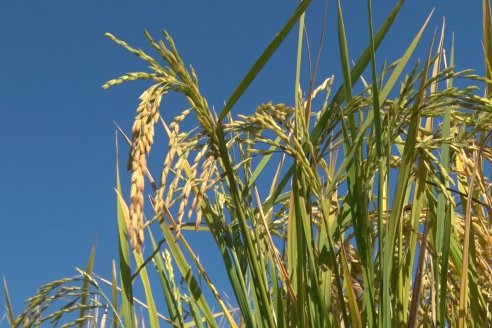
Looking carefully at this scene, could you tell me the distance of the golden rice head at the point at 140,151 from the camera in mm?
1000

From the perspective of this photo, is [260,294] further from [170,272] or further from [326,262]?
[170,272]

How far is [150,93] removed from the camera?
44.3 inches

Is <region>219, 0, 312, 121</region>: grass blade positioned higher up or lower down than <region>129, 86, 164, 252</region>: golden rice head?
higher up

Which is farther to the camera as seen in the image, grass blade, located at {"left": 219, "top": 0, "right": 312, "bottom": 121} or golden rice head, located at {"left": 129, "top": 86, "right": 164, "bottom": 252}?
grass blade, located at {"left": 219, "top": 0, "right": 312, "bottom": 121}

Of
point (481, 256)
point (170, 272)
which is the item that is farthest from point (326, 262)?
point (481, 256)

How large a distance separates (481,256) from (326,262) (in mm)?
561

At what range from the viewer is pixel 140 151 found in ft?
3.47

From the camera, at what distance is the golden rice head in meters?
1.00

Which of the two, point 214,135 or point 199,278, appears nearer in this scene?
point 214,135

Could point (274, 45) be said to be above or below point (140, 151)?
above

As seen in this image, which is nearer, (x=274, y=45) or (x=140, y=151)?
(x=140, y=151)

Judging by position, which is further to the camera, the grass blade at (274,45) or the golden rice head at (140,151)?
the grass blade at (274,45)

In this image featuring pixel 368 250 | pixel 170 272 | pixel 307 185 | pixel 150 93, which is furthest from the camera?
pixel 170 272

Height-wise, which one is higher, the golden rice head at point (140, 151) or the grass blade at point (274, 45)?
the grass blade at point (274, 45)
